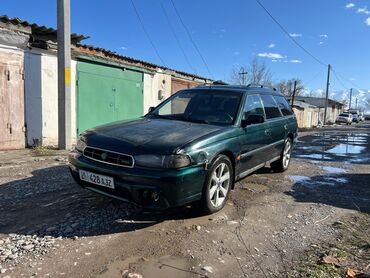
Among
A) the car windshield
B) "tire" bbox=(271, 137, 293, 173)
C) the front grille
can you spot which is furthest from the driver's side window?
the front grille

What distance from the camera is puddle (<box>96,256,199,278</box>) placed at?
3.11 m

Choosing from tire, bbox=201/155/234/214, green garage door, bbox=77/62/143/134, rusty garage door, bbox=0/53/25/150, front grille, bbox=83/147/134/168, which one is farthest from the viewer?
green garage door, bbox=77/62/143/134

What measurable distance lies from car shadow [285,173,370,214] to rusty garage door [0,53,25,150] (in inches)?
269

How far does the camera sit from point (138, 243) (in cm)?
371

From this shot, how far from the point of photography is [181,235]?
13.0ft

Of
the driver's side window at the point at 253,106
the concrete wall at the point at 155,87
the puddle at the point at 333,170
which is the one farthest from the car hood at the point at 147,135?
the concrete wall at the point at 155,87

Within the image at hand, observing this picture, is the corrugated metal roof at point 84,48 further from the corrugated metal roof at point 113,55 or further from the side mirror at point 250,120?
the side mirror at point 250,120

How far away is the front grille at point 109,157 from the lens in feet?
12.9

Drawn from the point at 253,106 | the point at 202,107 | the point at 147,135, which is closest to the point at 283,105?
the point at 253,106

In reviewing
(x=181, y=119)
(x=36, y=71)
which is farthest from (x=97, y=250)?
(x=36, y=71)

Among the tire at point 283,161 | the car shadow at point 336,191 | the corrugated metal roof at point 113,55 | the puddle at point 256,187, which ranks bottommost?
the car shadow at point 336,191

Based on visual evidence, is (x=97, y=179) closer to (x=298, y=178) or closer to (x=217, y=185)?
(x=217, y=185)

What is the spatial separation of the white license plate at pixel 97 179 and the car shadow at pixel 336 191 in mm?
Answer: 3102

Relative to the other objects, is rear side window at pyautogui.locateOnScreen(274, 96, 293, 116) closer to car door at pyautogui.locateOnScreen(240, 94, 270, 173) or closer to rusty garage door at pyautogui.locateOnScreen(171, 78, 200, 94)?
car door at pyautogui.locateOnScreen(240, 94, 270, 173)
